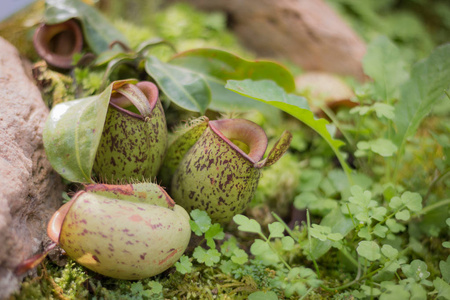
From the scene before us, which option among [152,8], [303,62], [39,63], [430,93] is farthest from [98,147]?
[303,62]

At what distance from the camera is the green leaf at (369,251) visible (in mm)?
1179

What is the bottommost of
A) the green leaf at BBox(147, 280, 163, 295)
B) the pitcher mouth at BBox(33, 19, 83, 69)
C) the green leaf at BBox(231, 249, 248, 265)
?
the green leaf at BBox(147, 280, 163, 295)

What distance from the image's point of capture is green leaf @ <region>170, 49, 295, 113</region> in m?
1.83

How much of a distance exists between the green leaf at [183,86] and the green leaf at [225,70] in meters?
0.15

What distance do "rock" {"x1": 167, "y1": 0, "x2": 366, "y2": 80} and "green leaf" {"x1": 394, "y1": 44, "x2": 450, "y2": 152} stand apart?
1364 millimetres

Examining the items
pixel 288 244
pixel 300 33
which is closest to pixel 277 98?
pixel 288 244

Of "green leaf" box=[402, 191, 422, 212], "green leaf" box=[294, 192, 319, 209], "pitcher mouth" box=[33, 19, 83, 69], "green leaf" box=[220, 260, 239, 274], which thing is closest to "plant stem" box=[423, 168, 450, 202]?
"green leaf" box=[402, 191, 422, 212]

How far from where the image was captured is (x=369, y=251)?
47.2 inches

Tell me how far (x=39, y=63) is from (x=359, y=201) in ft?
5.77

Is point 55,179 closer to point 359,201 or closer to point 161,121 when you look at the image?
point 161,121

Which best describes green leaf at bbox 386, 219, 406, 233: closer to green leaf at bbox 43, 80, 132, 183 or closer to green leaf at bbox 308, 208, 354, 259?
green leaf at bbox 308, 208, 354, 259

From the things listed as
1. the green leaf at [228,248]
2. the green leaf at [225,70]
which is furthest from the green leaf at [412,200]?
the green leaf at [225,70]

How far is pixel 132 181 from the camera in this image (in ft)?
4.54

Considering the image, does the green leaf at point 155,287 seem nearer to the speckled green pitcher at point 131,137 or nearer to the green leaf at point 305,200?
the speckled green pitcher at point 131,137
